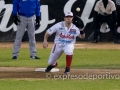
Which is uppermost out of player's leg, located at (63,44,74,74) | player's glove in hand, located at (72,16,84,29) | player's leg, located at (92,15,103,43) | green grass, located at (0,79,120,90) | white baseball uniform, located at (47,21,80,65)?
player's glove in hand, located at (72,16,84,29)

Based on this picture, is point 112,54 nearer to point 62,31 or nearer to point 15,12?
point 15,12

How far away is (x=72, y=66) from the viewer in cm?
1297

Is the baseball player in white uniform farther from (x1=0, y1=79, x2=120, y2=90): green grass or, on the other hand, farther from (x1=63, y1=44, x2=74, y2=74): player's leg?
(x1=0, y1=79, x2=120, y2=90): green grass

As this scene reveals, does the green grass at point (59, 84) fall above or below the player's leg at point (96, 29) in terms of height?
above

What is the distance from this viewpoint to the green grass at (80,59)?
13297 mm

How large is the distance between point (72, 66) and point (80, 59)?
1.65 metres

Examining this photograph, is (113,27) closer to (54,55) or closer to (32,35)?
(32,35)

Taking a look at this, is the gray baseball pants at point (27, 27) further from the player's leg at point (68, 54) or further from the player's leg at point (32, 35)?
the player's leg at point (68, 54)

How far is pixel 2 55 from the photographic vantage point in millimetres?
15531

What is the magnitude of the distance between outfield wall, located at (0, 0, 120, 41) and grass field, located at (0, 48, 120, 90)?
6.93 ft

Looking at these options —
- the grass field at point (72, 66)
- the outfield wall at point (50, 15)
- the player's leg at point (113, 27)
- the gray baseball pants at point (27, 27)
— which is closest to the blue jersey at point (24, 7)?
the gray baseball pants at point (27, 27)

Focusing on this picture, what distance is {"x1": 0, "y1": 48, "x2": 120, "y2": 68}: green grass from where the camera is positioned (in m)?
13.3

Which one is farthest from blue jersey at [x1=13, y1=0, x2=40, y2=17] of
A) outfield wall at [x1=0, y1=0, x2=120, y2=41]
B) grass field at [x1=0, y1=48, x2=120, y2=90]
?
outfield wall at [x1=0, y1=0, x2=120, y2=41]

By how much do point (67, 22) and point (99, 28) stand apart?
7.41 metres
